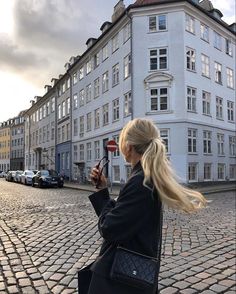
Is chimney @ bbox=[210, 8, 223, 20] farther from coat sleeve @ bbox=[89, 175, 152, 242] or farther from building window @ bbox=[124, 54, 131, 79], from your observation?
coat sleeve @ bbox=[89, 175, 152, 242]

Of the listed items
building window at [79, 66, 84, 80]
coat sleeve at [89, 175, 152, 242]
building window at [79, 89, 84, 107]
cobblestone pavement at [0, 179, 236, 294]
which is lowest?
cobblestone pavement at [0, 179, 236, 294]

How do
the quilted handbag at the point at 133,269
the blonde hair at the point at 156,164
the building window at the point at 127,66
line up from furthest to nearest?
the building window at the point at 127,66
the blonde hair at the point at 156,164
the quilted handbag at the point at 133,269

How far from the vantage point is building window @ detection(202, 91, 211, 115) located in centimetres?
3119

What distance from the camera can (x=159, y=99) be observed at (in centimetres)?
2886

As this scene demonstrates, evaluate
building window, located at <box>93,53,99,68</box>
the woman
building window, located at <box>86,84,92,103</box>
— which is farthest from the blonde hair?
building window, located at <box>86,84,92,103</box>

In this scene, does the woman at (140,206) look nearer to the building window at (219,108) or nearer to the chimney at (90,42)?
the building window at (219,108)

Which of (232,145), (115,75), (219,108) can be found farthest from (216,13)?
(232,145)

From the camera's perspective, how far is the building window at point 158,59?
95.9ft

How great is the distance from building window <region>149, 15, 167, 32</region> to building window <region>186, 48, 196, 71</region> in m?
2.59

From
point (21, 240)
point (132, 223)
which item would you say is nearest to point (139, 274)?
point (132, 223)

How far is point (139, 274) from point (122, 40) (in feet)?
102

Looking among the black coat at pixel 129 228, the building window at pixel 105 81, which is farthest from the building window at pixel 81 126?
the black coat at pixel 129 228

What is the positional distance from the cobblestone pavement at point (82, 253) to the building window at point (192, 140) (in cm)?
1784

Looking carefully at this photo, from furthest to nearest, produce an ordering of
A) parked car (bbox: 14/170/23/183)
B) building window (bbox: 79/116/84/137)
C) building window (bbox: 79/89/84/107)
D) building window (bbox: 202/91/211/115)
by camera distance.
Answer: parked car (bbox: 14/170/23/183) < building window (bbox: 79/89/84/107) < building window (bbox: 79/116/84/137) < building window (bbox: 202/91/211/115)
